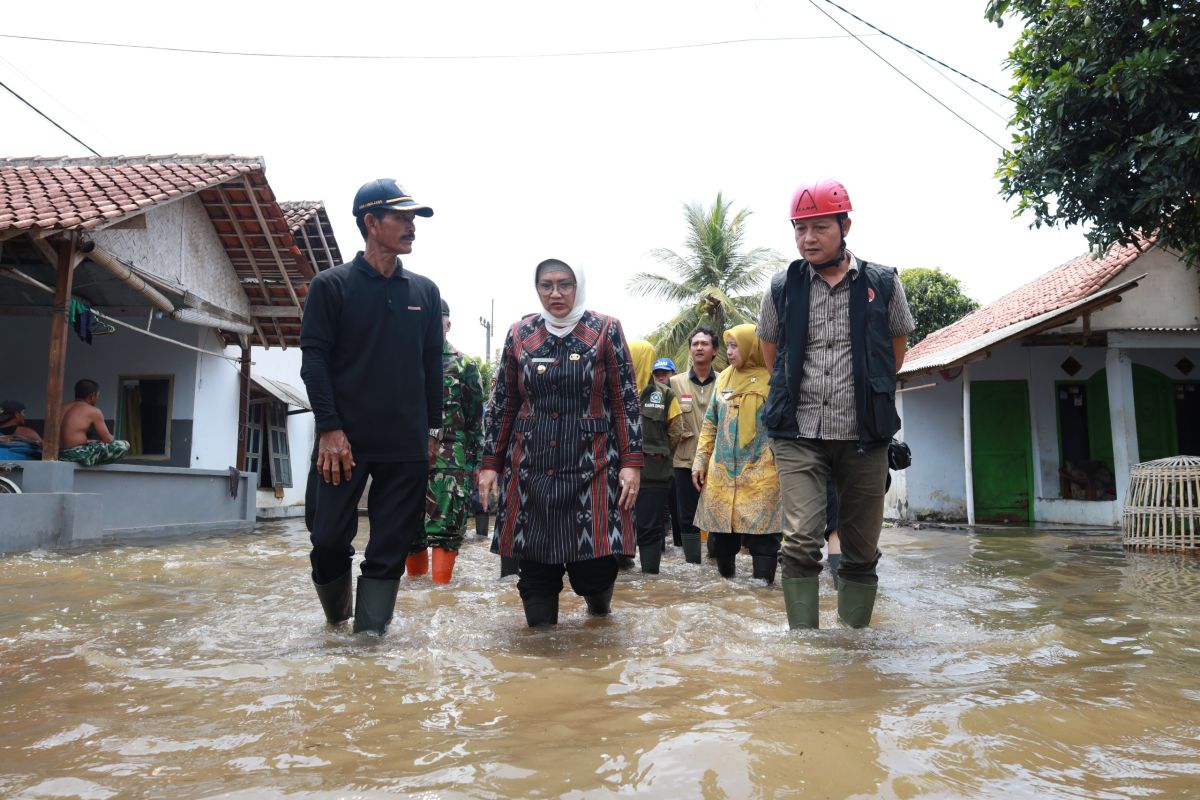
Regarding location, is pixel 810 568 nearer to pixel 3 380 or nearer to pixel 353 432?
→ pixel 353 432

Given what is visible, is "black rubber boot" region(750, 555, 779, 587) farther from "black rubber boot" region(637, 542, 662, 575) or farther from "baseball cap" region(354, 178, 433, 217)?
"baseball cap" region(354, 178, 433, 217)

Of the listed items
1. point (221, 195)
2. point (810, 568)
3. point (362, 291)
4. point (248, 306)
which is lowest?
point (810, 568)

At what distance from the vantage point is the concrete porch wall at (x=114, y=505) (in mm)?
7402

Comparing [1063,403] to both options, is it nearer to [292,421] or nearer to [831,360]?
[831,360]

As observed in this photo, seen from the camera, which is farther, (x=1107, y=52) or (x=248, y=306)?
(x=248, y=306)

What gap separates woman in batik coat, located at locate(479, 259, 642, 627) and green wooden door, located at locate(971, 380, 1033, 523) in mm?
11703

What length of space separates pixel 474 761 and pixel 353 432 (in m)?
1.80

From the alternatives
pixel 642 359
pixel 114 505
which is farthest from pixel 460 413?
pixel 114 505

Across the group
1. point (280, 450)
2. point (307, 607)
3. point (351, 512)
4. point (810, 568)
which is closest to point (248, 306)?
point (280, 450)

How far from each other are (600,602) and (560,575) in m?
0.30

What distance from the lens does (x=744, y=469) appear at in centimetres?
559

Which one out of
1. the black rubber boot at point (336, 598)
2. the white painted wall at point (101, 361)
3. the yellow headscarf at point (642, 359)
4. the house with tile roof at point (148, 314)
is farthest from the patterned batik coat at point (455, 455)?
the white painted wall at point (101, 361)

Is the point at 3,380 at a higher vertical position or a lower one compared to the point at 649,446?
→ higher

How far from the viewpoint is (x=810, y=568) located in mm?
3486
